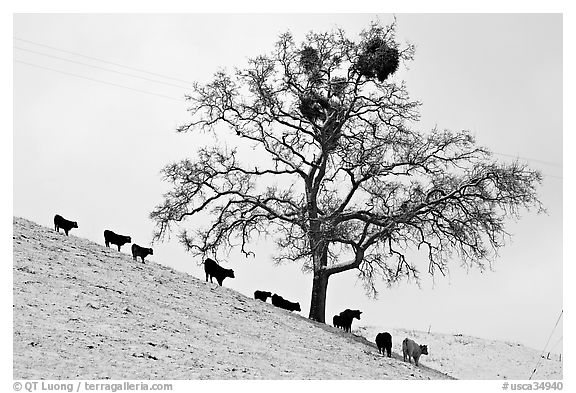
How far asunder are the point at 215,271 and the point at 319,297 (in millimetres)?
4143

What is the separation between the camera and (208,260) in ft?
106

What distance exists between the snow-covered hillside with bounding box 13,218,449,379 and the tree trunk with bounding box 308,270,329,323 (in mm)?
1585

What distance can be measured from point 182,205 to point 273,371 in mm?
14254

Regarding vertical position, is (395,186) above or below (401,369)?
above

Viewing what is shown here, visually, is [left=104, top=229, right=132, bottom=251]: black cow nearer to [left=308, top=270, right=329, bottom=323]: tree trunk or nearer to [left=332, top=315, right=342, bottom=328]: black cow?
[left=308, top=270, right=329, bottom=323]: tree trunk

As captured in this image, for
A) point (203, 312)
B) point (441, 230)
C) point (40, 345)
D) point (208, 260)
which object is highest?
point (441, 230)

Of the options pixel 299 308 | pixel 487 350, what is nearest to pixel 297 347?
pixel 299 308

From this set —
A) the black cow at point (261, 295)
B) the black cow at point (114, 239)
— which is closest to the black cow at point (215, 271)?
the black cow at point (261, 295)

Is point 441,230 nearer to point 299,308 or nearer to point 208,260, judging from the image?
point 299,308

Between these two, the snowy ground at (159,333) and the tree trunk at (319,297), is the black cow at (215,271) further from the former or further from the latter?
the tree trunk at (319,297)

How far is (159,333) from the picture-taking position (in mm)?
22594

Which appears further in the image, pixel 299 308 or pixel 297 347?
pixel 299 308

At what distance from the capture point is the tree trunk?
32688 mm

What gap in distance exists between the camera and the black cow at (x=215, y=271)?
32.2 metres
